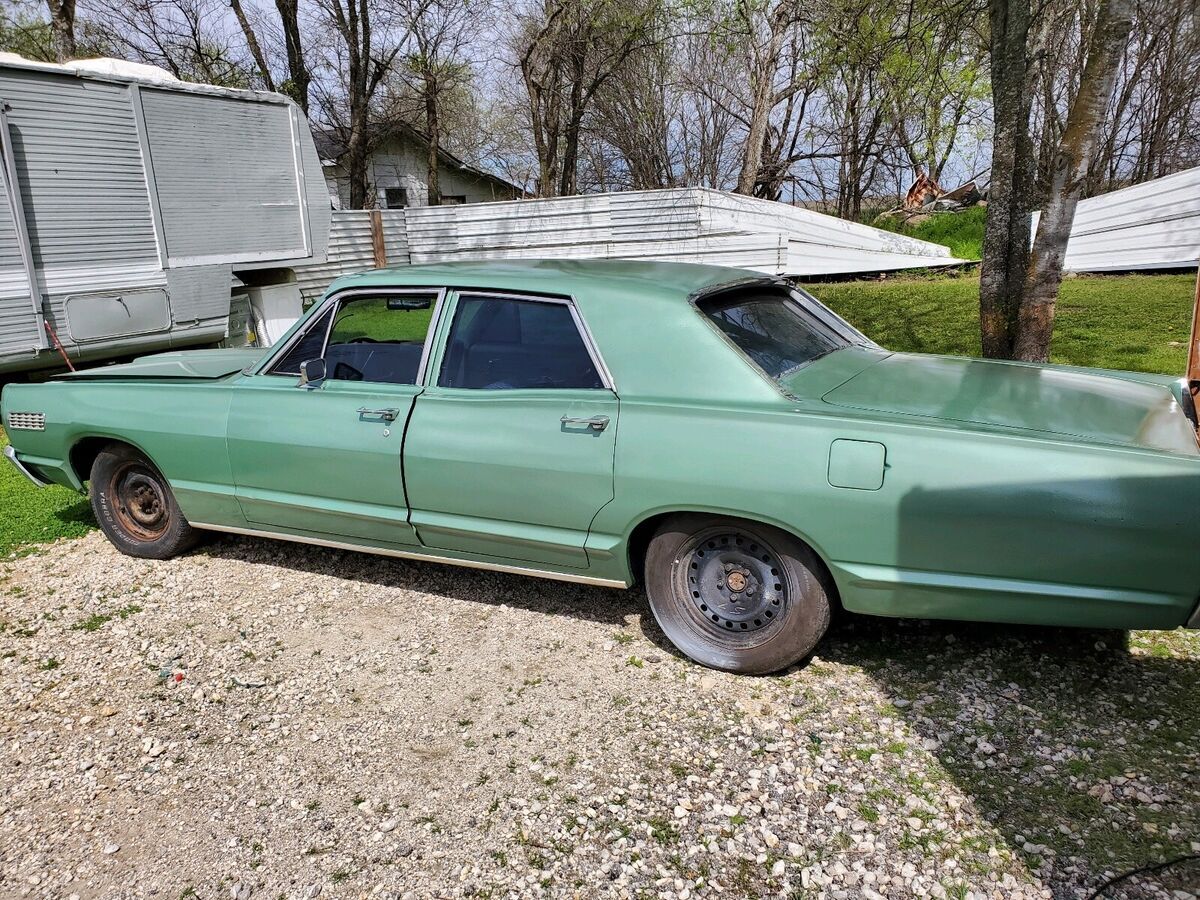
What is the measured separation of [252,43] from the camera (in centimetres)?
1800

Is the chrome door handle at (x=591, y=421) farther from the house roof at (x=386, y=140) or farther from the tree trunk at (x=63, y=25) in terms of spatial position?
the house roof at (x=386, y=140)

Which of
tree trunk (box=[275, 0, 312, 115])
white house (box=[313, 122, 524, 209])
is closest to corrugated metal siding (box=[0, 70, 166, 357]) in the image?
tree trunk (box=[275, 0, 312, 115])

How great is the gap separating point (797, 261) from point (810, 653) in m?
11.5

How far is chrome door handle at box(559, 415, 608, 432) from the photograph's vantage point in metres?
3.28

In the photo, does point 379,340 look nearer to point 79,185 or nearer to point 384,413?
point 384,413

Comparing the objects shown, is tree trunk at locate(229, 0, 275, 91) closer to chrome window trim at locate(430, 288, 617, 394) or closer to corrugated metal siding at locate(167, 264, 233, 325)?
corrugated metal siding at locate(167, 264, 233, 325)

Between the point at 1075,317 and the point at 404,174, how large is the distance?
22.3 meters

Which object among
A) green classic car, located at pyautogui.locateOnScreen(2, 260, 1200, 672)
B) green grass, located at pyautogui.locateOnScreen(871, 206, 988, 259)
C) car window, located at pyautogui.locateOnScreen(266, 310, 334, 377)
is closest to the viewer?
green classic car, located at pyautogui.locateOnScreen(2, 260, 1200, 672)

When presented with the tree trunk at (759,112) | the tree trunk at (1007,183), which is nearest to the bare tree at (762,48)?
the tree trunk at (759,112)

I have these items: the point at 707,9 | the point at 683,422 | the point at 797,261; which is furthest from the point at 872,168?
the point at 683,422

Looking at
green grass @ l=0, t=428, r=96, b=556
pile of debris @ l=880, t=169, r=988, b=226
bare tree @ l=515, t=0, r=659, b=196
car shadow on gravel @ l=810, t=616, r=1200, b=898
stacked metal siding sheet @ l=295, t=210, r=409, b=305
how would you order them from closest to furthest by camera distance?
car shadow on gravel @ l=810, t=616, r=1200, b=898
green grass @ l=0, t=428, r=96, b=556
stacked metal siding sheet @ l=295, t=210, r=409, b=305
bare tree @ l=515, t=0, r=659, b=196
pile of debris @ l=880, t=169, r=988, b=226

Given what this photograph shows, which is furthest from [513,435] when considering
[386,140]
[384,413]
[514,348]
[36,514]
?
Result: [386,140]

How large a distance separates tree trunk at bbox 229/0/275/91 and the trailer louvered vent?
15825mm

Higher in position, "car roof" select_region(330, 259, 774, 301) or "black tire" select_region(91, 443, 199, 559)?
"car roof" select_region(330, 259, 774, 301)
